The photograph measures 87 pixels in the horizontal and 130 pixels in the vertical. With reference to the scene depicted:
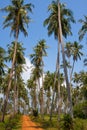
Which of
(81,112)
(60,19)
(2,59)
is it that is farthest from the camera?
(81,112)

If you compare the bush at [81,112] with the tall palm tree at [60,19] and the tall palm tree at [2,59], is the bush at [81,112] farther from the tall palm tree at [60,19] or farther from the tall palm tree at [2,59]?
the tall palm tree at [60,19]

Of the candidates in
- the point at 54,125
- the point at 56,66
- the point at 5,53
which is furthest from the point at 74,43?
the point at 54,125

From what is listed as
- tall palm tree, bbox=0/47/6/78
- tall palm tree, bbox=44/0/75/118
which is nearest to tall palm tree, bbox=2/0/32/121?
tall palm tree, bbox=44/0/75/118

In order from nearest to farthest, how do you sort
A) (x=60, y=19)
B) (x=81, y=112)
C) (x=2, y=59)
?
1. (x=60, y=19)
2. (x=2, y=59)
3. (x=81, y=112)

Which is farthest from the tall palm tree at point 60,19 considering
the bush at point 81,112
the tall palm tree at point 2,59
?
the bush at point 81,112

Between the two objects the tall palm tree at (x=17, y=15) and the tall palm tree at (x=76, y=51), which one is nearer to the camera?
the tall palm tree at (x=17, y=15)

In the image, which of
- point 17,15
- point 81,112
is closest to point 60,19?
point 17,15

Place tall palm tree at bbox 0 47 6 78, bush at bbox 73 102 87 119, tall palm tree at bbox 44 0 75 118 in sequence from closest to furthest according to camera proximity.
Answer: tall palm tree at bbox 44 0 75 118 → tall palm tree at bbox 0 47 6 78 → bush at bbox 73 102 87 119

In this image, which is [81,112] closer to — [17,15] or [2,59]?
[2,59]

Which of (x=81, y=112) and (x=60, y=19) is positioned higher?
(x=60, y=19)

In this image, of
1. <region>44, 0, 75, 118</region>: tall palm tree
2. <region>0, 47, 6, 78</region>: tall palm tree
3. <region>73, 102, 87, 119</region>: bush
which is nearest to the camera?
<region>44, 0, 75, 118</region>: tall palm tree

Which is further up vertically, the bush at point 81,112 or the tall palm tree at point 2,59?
the tall palm tree at point 2,59

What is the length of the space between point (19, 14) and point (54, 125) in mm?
17181

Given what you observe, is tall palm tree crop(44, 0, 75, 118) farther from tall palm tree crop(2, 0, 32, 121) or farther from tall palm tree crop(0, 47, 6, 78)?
tall palm tree crop(0, 47, 6, 78)
